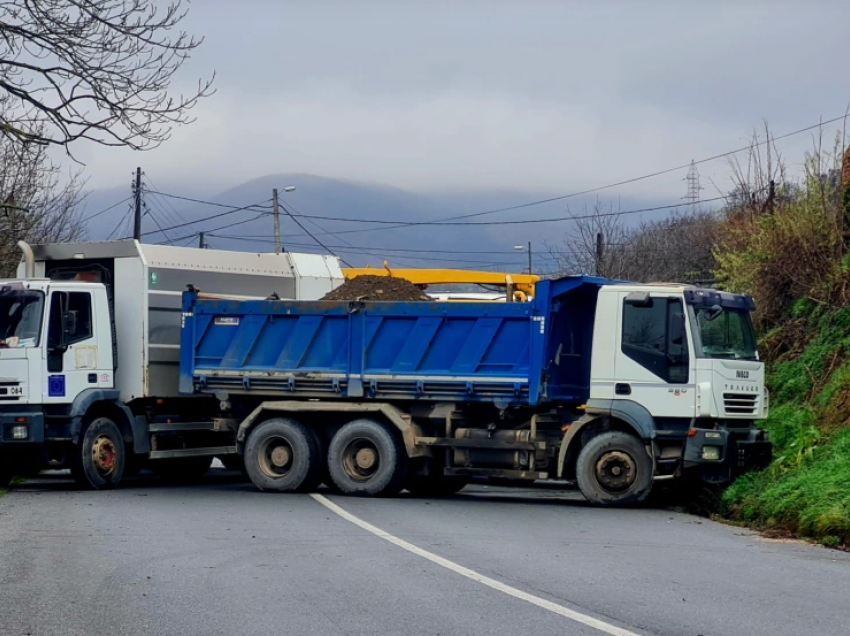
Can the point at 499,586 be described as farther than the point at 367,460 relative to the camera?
No

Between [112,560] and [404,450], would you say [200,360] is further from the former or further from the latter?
[112,560]

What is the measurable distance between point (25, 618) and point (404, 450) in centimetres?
903

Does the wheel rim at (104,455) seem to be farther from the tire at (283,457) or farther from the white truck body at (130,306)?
the tire at (283,457)

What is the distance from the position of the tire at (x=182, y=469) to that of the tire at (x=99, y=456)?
1.93 m

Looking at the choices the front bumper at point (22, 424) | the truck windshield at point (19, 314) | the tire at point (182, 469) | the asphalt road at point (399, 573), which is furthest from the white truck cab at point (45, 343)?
the tire at point (182, 469)

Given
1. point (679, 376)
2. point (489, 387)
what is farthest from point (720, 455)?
point (489, 387)

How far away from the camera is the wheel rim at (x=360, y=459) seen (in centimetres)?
1673

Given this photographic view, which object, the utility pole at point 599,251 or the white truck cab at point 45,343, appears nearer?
the white truck cab at point 45,343

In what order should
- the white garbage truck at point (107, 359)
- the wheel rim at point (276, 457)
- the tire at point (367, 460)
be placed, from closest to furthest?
the tire at point (367, 460), the white garbage truck at point (107, 359), the wheel rim at point (276, 457)

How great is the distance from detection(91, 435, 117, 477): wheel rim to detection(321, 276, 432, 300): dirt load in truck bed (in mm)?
3759

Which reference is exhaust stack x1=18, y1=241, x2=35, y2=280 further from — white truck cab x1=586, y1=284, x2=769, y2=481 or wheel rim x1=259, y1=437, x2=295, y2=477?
white truck cab x1=586, y1=284, x2=769, y2=481

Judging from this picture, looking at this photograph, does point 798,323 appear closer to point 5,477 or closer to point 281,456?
point 281,456

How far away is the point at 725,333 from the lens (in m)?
15.5

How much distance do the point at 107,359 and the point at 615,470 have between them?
740cm
